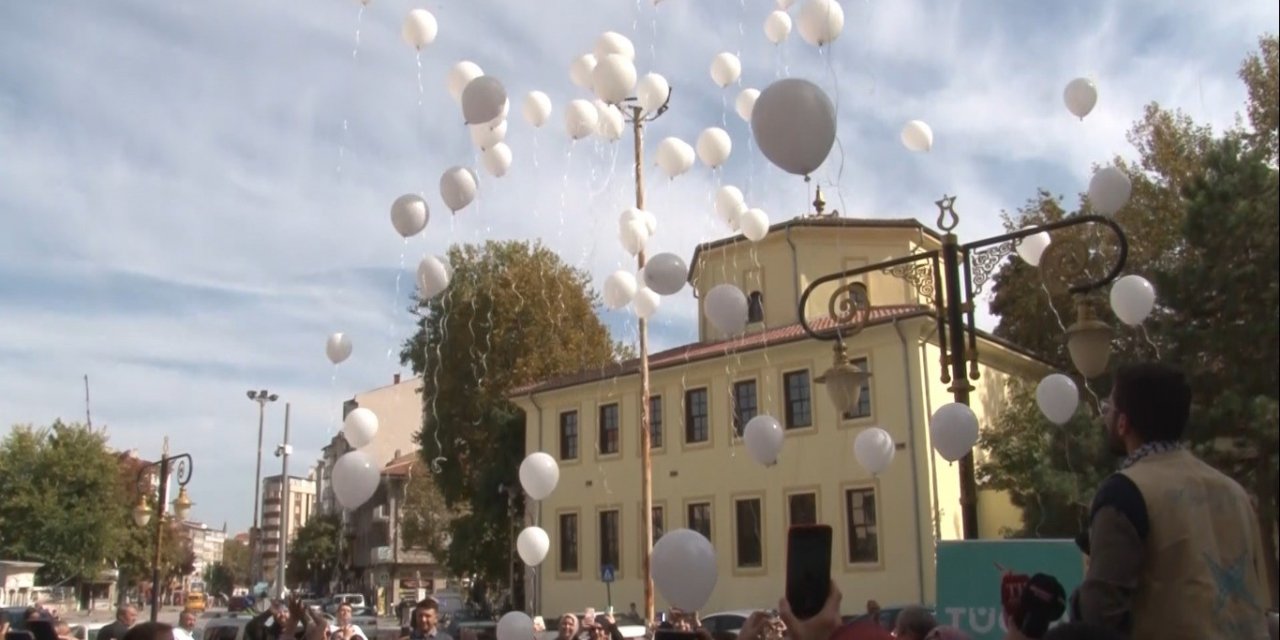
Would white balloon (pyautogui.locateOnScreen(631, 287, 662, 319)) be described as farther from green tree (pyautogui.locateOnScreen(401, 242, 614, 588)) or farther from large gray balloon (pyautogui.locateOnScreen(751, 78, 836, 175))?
green tree (pyautogui.locateOnScreen(401, 242, 614, 588))

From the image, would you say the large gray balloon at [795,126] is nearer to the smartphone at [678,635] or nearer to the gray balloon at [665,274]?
the smartphone at [678,635]

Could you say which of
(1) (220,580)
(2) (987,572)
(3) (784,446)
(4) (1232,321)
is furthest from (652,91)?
(1) (220,580)

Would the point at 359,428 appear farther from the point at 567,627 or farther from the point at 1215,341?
the point at 1215,341

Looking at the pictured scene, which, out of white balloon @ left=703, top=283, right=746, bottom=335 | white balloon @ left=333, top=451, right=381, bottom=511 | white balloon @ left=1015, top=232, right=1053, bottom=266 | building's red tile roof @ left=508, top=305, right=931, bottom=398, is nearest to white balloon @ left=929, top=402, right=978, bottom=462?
white balloon @ left=703, top=283, right=746, bottom=335

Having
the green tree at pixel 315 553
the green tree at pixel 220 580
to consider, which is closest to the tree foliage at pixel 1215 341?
the green tree at pixel 315 553

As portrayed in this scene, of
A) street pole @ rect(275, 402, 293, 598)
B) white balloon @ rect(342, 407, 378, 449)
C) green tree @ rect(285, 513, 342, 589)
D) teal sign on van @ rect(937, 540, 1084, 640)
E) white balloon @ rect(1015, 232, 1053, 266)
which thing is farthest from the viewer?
green tree @ rect(285, 513, 342, 589)

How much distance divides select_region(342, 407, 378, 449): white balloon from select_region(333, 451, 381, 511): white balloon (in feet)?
2.64

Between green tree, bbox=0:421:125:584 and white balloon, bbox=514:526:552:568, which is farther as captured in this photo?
green tree, bbox=0:421:125:584

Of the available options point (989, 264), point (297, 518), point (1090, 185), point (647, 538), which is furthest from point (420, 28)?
point (297, 518)

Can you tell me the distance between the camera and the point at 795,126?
258 inches

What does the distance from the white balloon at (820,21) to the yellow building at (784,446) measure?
50.4 feet

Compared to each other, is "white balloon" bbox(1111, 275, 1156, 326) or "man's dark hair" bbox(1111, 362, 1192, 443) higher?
"white balloon" bbox(1111, 275, 1156, 326)

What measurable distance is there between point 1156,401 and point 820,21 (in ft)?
23.6

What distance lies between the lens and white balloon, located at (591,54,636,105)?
10469 millimetres
